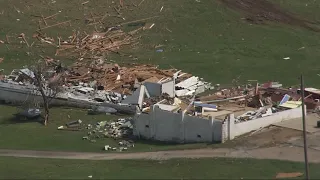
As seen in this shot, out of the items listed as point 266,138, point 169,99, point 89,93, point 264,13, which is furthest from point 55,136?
point 264,13

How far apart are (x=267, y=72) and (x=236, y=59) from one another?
14.7 feet

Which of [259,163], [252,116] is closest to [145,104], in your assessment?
[252,116]

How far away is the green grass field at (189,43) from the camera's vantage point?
5028cm

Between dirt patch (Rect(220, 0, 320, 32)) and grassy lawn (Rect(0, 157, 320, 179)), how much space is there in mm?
35821

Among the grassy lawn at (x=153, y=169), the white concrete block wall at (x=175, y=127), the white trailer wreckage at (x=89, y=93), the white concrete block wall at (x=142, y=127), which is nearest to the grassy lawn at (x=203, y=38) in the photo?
the white trailer wreckage at (x=89, y=93)

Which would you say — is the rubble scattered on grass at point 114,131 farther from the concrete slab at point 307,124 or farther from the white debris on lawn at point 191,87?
the concrete slab at point 307,124

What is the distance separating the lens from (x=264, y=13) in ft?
230

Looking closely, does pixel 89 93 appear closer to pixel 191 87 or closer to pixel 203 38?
pixel 191 87

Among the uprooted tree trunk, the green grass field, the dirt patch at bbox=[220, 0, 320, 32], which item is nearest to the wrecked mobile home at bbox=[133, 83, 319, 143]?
the green grass field

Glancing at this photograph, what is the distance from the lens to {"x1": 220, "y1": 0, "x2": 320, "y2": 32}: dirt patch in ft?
223

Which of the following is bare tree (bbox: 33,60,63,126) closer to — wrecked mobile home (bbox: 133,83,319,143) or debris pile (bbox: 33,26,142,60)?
wrecked mobile home (bbox: 133,83,319,143)

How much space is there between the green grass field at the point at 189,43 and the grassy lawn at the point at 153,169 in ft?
19.3

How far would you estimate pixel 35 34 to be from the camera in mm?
65188

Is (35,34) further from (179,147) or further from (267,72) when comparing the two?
(179,147)
